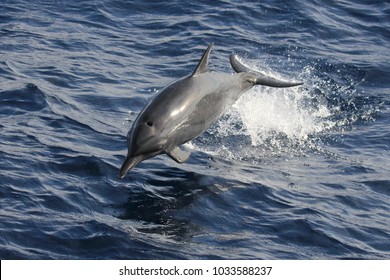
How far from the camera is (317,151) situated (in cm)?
1508

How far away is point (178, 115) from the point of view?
12711 millimetres

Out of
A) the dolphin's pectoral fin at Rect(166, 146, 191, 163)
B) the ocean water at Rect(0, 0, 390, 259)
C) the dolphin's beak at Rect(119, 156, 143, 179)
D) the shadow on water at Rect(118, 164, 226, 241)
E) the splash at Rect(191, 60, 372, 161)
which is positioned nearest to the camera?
the ocean water at Rect(0, 0, 390, 259)

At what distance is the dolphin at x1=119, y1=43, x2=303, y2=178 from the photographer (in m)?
12.2

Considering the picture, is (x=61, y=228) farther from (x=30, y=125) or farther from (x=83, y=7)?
(x=83, y=7)

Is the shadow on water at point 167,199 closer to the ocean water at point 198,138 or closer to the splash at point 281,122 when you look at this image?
the ocean water at point 198,138

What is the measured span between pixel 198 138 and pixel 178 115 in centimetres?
241

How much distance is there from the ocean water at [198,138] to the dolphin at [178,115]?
2.05 ft

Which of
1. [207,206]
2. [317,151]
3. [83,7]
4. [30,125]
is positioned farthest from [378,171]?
[83,7]

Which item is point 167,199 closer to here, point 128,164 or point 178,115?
point 128,164

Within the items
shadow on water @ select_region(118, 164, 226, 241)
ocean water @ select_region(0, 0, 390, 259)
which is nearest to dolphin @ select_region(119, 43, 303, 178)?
shadow on water @ select_region(118, 164, 226, 241)

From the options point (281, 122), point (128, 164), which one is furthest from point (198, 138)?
point (128, 164)

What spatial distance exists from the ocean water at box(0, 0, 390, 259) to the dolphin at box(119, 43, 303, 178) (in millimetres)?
626

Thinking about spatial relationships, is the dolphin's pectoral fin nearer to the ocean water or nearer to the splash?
the ocean water

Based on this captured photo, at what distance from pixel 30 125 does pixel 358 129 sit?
17.1 feet
